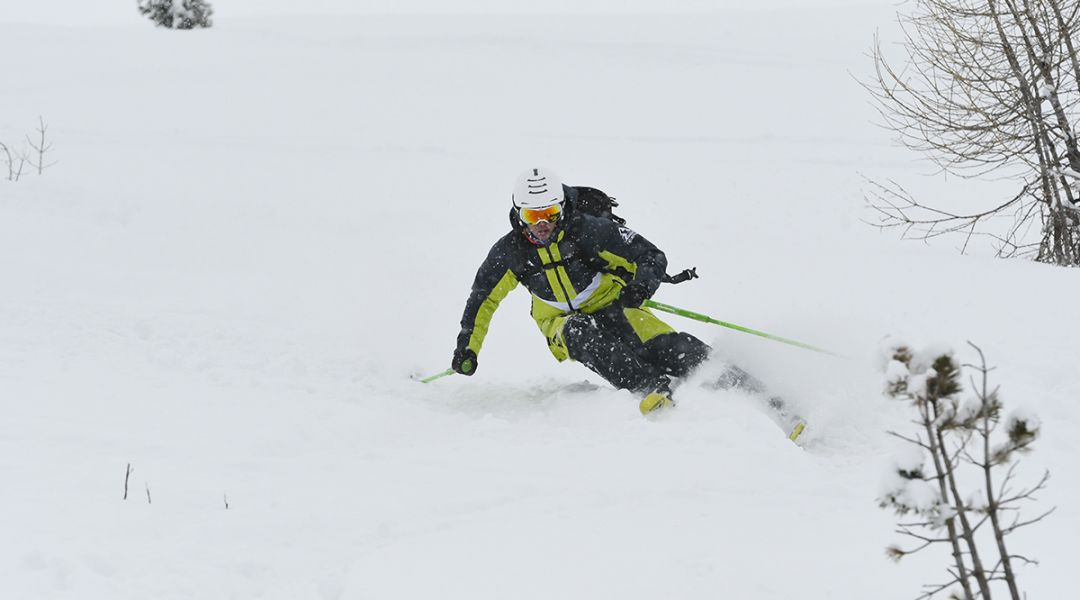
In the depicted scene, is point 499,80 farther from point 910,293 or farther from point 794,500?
point 794,500

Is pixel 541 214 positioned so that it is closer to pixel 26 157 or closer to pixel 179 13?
pixel 26 157

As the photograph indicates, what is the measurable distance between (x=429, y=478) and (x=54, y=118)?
1287cm

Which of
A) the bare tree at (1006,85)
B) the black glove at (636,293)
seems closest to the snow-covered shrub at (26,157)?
the black glove at (636,293)

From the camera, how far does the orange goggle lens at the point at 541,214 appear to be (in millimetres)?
6227

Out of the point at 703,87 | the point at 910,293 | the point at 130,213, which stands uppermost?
the point at 703,87

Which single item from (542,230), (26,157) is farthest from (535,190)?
(26,157)

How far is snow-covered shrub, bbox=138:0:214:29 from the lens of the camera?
83.5ft

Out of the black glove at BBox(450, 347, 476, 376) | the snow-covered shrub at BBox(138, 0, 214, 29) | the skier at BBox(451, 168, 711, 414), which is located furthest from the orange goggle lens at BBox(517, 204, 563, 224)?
the snow-covered shrub at BBox(138, 0, 214, 29)

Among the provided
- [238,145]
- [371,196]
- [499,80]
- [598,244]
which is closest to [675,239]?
[371,196]

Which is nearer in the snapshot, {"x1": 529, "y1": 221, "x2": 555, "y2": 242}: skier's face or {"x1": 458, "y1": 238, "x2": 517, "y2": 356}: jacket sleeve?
{"x1": 529, "y1": 221, "x2": 555, "y2": 242}: skier's face

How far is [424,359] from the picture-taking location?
762 centimetres

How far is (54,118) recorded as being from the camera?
14992mm

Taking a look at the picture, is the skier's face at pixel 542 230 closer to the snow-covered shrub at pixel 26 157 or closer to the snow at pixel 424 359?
the snow at pixel 424 359

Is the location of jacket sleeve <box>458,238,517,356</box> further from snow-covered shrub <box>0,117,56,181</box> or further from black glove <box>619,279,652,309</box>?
snow-covered shrub <box>0,117,56,181</box>
